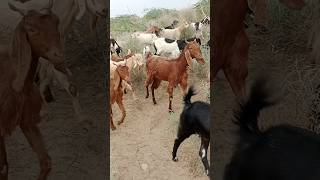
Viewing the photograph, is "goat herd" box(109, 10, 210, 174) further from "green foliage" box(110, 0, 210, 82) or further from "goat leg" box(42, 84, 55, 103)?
"goat leg" box(42, 84, 55, 103)

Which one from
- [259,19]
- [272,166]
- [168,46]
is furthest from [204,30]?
[272,166]

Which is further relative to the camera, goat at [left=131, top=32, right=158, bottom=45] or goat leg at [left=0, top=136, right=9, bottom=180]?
goat at [left=131, top=32, right=158, bottom=45]

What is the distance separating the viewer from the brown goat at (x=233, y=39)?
440cm


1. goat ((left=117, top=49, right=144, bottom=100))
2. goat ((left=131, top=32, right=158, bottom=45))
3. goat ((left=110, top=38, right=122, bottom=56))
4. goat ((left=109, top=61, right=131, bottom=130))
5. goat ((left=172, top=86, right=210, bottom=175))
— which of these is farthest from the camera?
goat ((left=131, top=32, right=158, bottom=45))

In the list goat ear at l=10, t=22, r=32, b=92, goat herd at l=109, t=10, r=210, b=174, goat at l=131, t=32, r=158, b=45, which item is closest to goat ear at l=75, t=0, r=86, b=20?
goat ear at l=10, t=22, r=32, b=92

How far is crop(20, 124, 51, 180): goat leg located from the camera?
4207 millimetres

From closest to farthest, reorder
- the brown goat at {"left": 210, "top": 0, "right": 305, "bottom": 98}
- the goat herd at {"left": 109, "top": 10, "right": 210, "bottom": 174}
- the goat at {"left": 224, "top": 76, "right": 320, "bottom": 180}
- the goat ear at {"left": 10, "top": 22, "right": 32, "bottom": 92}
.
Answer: the goat at {"left": 224, "top": 76, "right": 320, "bottom": 180} → the goat ear at {"left": 10, "top": 22, "right": 32, "bottom": 92} → the brown goat at {"left": 210, "top": 0, "right": 305, "bottom": 98} → the goat herd at {"left": 109, "top": 10, "right": 210, "bottom": 174}

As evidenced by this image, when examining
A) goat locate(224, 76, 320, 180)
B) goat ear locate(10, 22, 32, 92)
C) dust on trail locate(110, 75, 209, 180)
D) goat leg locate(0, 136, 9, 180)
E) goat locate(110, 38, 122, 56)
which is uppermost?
goat locate(110, 38, 122, 56)

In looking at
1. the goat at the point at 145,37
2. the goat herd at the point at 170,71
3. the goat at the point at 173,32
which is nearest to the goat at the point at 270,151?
the goat herd at the point at 170,71

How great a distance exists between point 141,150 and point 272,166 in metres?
5.49

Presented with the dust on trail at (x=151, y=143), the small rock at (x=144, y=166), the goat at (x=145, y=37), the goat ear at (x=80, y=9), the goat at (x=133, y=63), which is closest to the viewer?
the goat ear at (x=80, y=9)

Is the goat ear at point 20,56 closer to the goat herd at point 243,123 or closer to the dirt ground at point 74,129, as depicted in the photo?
the dirt ground at point 74,129

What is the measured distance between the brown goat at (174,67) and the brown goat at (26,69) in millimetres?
4840

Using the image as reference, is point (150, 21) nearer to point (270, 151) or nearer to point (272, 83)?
point (272, 83)
